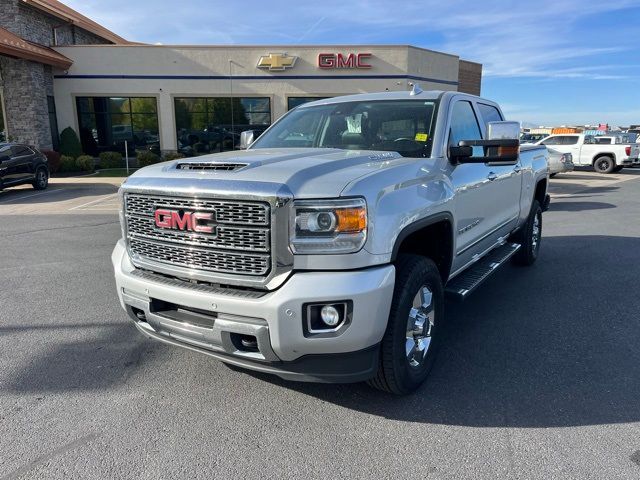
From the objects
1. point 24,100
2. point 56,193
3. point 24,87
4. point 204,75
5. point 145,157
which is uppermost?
point 204,75

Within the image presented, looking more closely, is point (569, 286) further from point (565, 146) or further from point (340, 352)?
point (565, 146)

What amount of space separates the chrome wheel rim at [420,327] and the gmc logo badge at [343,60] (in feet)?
70.9

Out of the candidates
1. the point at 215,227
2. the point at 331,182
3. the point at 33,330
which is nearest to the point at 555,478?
the point at 331,182

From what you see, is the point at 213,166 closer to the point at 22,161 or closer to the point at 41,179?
the point at 22,161

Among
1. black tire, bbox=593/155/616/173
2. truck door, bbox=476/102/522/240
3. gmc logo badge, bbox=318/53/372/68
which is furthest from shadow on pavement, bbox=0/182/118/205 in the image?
black tire, bbox=593/155/616/173

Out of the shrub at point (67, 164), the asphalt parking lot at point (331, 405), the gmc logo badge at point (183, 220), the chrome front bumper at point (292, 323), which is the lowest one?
the asphalt parking lot at point (331, 405)

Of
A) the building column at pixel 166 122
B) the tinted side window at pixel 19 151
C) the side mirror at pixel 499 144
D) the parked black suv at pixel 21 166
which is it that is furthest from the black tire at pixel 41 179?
the side mirror at pixel 499 144

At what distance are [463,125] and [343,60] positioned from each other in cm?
2030

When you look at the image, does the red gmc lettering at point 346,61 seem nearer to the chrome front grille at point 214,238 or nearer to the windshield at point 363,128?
the windshield at point 363,128

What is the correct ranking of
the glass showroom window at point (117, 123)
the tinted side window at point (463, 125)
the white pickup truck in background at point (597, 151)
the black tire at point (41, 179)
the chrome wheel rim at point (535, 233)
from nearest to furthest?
the tinted side window at point (463, 125), the chrome wheel rim at point (535, 233), the black tire at point (41, 179), the white pickup truck in background at point (597, 151), the glass showroom window at point (117, 123)

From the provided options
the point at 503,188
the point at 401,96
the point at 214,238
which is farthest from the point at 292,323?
the point at 503,188

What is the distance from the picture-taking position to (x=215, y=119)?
23.7 m

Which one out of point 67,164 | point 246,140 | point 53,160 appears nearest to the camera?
point 246,140

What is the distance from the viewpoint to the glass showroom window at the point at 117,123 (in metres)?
23.4
